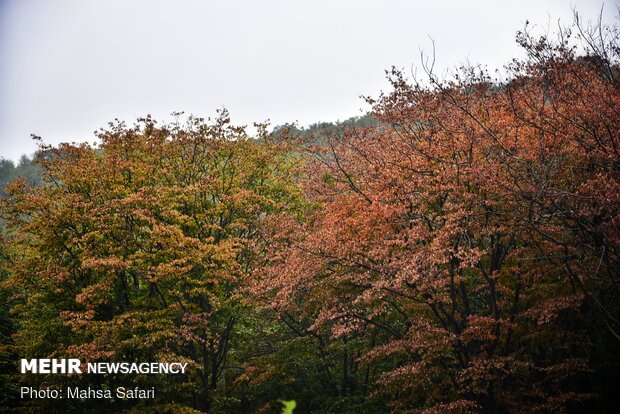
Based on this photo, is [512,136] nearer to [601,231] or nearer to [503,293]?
[601,231]

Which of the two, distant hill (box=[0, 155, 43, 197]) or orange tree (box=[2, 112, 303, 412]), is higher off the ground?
distant hill (box=[0, 155, 43, 197])

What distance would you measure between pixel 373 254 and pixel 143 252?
22.3 feet

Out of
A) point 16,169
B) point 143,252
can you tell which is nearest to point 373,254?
point 143,252

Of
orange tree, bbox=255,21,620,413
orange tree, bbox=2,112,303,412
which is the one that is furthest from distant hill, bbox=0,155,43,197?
orange tree, bbox=255,21,620,413

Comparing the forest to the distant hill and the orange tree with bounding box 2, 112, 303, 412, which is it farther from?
the distant hill

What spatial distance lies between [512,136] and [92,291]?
1200cm

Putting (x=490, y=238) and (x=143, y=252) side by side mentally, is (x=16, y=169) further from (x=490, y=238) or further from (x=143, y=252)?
(x=490, y=238)

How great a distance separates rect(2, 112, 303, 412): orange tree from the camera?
12992mm

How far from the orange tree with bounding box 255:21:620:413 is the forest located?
8 cm

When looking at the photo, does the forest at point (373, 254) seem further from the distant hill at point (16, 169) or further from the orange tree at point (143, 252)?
the distant hill at point (16, 169)

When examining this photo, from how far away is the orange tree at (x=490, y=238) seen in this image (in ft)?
32.8

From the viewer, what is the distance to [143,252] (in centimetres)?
1336

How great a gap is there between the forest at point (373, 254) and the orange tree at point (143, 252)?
3.6 inches

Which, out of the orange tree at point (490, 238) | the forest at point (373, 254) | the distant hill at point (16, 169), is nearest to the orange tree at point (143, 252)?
the forest at point (373, 254)
